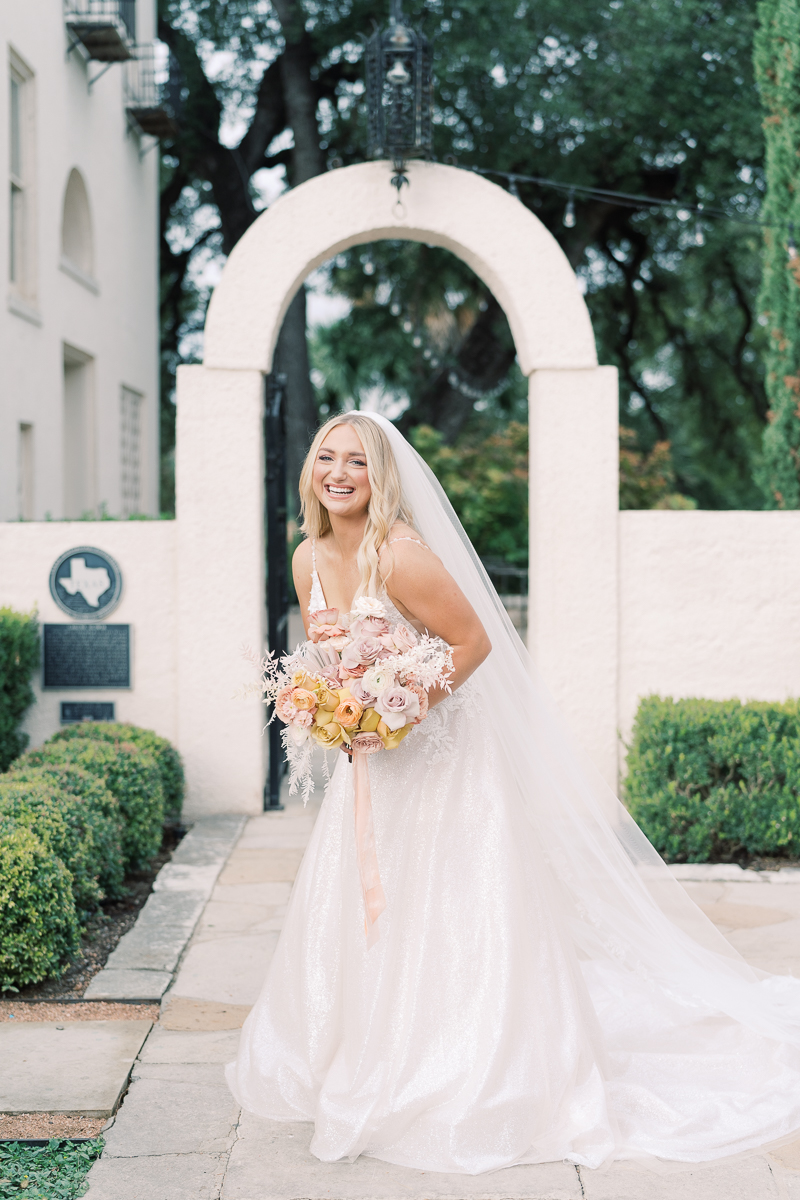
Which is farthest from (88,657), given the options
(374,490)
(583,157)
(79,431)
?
(583,157)

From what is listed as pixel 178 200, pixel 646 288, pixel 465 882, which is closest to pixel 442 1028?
pixel 465 882

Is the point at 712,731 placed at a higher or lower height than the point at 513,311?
lower

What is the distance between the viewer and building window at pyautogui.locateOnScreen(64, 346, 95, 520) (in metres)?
11.7

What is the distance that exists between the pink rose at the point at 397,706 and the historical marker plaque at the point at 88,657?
4190mm

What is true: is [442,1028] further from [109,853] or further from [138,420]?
[138,420]

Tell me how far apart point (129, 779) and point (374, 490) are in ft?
9.79

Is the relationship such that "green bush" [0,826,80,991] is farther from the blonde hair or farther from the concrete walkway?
the blonde hair

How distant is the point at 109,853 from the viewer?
493cm

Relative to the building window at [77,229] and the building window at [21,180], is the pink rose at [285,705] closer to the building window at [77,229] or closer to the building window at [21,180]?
the building window at [21,180]

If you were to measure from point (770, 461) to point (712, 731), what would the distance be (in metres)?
3.57

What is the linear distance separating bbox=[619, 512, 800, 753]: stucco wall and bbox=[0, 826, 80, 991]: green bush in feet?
11.7

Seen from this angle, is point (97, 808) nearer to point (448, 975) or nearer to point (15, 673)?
point (15, 673)

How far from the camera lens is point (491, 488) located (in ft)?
45.3

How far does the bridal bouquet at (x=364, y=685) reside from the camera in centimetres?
279
